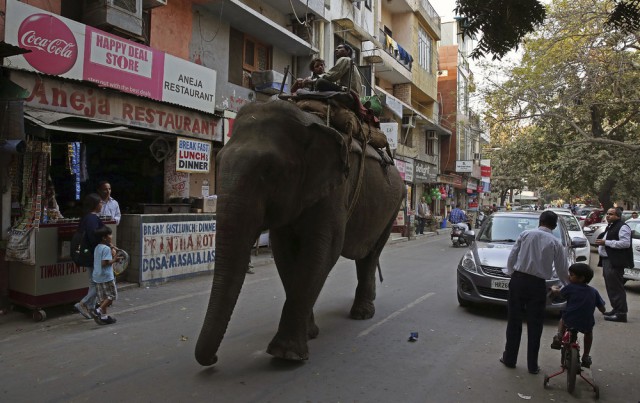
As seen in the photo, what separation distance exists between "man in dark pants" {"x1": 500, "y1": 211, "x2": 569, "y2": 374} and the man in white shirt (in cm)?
658

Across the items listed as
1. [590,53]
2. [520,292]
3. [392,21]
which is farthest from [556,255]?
[392,21]

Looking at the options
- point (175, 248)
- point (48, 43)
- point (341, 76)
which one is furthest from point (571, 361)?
point (48, 43)

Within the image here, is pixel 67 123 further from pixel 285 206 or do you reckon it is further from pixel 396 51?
pixel 396 51

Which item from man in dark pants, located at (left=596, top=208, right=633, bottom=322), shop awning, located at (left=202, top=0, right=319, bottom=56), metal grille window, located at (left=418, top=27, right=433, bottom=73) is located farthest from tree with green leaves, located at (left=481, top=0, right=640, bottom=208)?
metal grille window, located at (left=418, top=27, right=433, bottom=73)

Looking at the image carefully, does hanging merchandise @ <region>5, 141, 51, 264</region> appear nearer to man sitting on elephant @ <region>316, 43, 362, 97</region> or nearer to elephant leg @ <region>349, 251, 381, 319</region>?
man sitting on elephant @ <region>316, 43, 362, 97</region>

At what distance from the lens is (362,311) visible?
6.66 metres

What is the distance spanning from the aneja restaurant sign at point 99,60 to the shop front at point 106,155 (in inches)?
0.8

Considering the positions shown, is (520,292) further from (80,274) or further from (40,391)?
(80,274)

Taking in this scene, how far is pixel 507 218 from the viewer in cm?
895

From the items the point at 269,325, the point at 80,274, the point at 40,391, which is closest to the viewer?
the point at 40,391

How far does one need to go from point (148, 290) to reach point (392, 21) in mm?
26113

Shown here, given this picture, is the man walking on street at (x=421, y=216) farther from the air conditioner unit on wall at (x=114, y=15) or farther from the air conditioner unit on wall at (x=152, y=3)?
the air conditioner unit on wall at (x=114, y=15)

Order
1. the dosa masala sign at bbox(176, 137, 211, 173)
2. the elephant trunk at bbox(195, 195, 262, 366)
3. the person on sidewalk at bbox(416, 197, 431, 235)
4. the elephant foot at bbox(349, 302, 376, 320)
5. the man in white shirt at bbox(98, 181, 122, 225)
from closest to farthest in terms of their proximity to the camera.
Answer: the elephant trunk at bbox(195, 195, 262, 366), the elephant foot at bbox(349, 302, 376, 320), the man in white shirt at bbox(98, 181, 122, 225), the dosa masala sign at bbox(176, 137, 211, 173), the person on sidewalk at bbox(416, 197, 431, 235)

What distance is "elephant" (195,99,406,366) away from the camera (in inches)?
144
